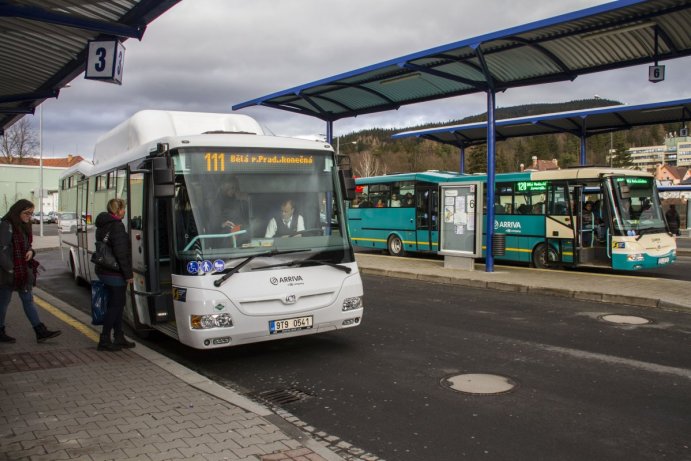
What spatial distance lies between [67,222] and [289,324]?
10.0 m

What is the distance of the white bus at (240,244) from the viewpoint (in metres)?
6.37

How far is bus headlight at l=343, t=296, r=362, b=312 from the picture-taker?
281 inches

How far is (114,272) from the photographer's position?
718 centimetres

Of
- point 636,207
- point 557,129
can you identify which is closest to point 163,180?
point 636,207

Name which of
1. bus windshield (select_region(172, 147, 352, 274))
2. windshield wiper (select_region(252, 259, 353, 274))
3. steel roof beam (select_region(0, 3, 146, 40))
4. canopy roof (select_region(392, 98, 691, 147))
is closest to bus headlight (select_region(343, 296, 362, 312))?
windshield wiper (select_region(252, 259, 353, 274))

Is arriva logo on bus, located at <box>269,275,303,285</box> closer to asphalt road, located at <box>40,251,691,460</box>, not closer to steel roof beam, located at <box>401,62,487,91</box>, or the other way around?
asphalt road, located at <box>40,251,691,460</box>

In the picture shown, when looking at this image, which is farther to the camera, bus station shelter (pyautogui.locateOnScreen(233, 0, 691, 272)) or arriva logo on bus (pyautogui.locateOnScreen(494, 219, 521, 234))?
arriva logo on bus (pyautogui.locateOnScreen(494, 219, 521, 234))

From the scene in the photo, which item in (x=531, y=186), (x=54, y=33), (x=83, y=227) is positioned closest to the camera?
(x=54, y=33)

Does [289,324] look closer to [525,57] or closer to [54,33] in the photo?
[54,33]

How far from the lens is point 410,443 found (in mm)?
4586

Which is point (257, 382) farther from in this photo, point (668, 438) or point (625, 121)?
point (625, 121)

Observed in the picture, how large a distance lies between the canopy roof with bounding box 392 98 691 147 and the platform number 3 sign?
52.7 feet

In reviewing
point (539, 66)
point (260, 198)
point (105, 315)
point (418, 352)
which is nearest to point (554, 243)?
point (539, 66)

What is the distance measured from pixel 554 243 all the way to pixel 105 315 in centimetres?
1272
